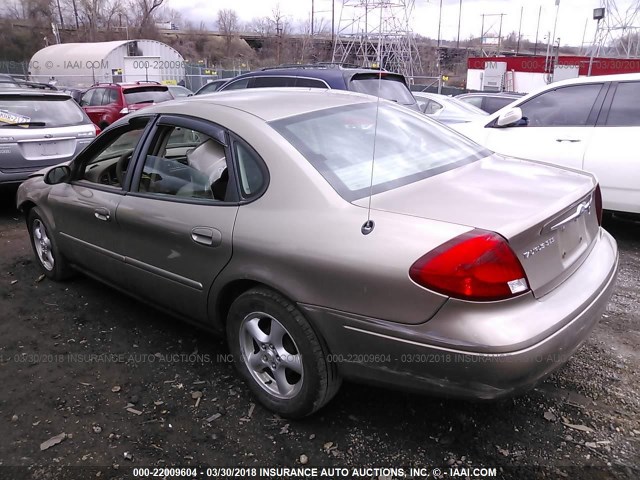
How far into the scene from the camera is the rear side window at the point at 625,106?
4969 millimetres

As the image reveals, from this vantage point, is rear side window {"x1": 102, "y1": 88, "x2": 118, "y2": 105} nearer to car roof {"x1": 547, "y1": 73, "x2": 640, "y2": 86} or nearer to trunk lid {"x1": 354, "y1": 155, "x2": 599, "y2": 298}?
car roof {"x1": 547, "y1": 73, "x2": 640, "y2": 86}

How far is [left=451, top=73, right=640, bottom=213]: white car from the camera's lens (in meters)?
5.00

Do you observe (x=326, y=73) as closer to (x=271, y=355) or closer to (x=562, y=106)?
Result: (x=562, y=106)

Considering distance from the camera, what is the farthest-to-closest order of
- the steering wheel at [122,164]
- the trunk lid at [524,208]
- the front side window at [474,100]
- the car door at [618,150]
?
the front side window at [474,100] < the car door at [618,150] < the steering wheel at [122,164] < the trunk lid at [524,208]

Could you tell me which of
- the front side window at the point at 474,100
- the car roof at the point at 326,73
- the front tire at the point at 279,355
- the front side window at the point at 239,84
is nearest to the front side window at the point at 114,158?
the front tire at the point at 279,355

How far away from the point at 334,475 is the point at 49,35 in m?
79.9

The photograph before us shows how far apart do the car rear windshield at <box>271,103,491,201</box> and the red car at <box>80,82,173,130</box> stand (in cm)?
1165

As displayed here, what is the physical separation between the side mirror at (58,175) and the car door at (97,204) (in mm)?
46

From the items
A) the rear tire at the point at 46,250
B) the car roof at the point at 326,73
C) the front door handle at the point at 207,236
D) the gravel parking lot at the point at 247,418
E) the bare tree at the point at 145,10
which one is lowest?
the gravel parking lot at the point at 247,418

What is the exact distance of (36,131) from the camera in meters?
6.47

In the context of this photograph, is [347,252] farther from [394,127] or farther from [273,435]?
[394,127]

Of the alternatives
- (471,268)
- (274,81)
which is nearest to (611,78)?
(471,268)

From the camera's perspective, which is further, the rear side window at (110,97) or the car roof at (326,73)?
the rear side window at (110,97)

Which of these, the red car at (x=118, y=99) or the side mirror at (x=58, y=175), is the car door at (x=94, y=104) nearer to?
the red car at (x=118, y=99)
